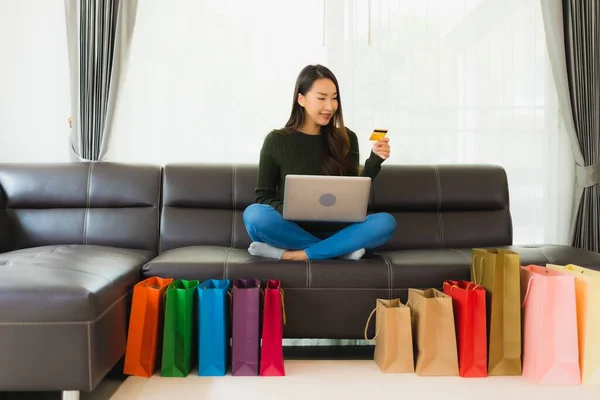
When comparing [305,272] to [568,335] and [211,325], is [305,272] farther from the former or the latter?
[568,335]

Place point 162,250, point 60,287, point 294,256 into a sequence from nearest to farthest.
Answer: point 60,287 → point 294,256 → point 162,250

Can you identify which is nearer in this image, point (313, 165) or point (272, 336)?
point (272, 336)

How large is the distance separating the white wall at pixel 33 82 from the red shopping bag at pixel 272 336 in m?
1.91

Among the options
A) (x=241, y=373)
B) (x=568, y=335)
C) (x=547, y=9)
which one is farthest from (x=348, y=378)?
(x=547, y=9)

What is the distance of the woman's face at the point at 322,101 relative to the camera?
269 cm

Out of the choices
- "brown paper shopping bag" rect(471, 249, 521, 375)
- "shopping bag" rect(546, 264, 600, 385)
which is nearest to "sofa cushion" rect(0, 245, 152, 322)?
"brown paper shopping bag" rect(471, 249, 521, 375)

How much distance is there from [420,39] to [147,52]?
1615 mm

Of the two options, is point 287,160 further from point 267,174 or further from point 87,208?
point 87,208

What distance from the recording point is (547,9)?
134 inches

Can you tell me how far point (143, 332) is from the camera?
213 cm

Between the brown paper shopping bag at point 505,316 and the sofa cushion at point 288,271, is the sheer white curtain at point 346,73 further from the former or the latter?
the brown paper shopping bag at point 505,316

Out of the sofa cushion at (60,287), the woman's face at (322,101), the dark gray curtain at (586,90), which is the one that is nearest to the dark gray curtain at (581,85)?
the dark gray curtain at (586,90)

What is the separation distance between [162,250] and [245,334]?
951 mm

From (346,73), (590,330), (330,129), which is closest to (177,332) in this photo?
(330,129)
